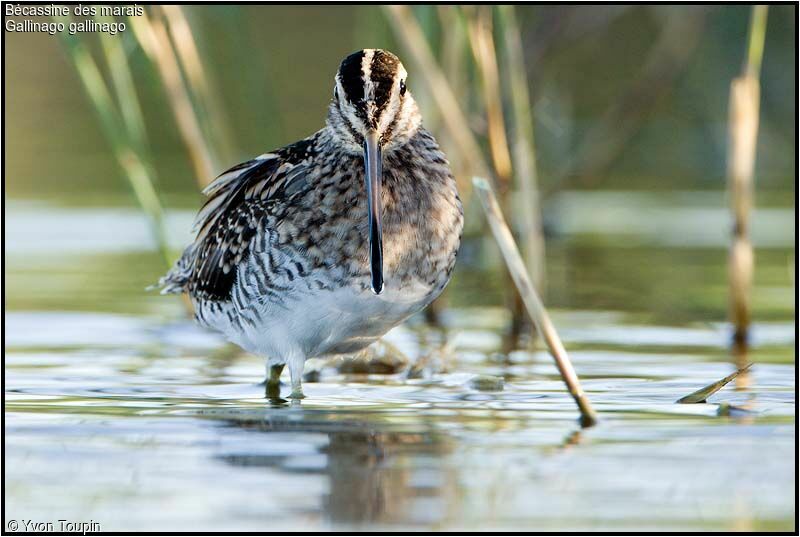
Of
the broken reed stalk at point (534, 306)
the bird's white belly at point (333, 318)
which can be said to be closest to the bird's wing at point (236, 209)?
the bird's white belly at point (333, 318)

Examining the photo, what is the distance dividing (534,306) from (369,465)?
0.99 metres

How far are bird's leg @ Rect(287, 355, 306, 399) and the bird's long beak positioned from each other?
708mm

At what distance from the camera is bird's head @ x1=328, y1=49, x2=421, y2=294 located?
238 inches

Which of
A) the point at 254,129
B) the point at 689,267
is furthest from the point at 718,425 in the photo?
the point at 254,129

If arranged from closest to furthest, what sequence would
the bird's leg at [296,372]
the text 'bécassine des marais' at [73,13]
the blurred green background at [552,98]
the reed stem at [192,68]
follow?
1. the bird's leg at [296,372]
2. the text 'bécassine des marais' at [73,13]
3. the reed stem at [192,68]
4. the blurred green background at [552,98]

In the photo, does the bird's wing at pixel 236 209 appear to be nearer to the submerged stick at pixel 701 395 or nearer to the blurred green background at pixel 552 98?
the blurred green background at pixel 552 98

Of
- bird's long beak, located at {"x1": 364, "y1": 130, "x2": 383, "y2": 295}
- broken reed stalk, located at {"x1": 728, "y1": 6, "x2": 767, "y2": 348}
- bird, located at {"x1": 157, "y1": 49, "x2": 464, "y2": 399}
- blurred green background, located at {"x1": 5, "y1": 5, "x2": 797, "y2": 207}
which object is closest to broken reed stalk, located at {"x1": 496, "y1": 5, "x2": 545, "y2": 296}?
blurred green background, located at {"x1": 5, "y1": 5, "x2": 797, "y2": 207}

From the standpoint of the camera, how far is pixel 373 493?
4.85 m

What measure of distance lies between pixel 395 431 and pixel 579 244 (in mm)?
6396

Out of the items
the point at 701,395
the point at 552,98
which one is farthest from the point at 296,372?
the point at 552,98

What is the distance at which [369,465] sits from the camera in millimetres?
5234

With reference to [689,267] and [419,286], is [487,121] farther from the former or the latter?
[689,267]

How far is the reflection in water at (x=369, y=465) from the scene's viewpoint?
4633 mm

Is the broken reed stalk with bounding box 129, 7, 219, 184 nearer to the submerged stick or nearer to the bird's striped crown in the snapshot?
the bird's striped crown
